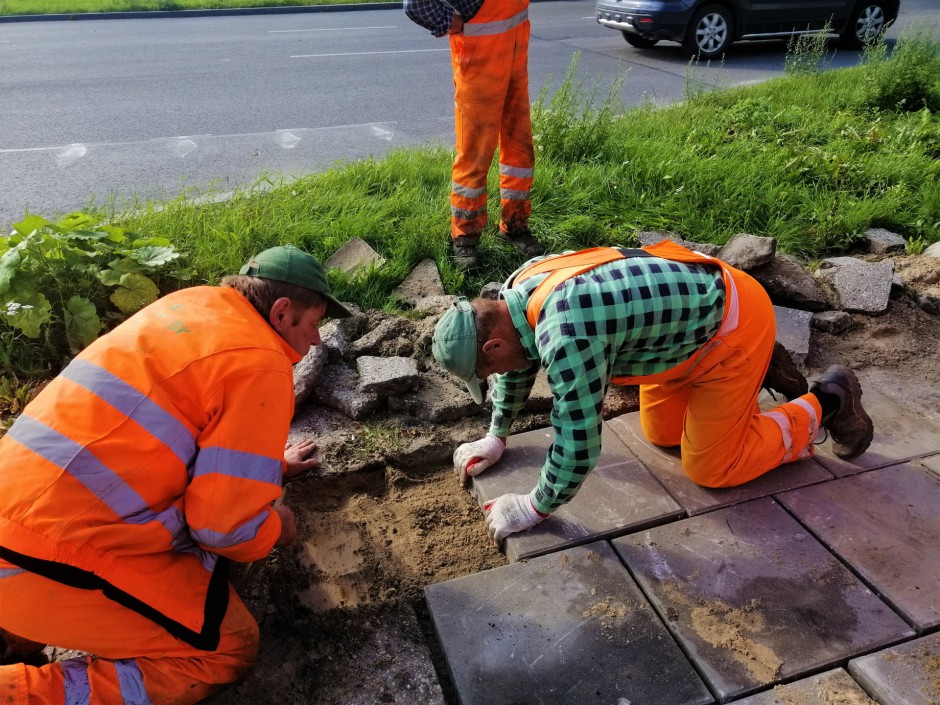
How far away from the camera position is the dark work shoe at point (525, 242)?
4.46 meters

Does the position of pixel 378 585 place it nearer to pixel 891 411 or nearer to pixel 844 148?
pixel 891 411

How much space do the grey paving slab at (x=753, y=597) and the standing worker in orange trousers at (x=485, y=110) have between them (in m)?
2.26

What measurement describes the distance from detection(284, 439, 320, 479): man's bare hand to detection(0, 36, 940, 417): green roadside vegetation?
1143mm

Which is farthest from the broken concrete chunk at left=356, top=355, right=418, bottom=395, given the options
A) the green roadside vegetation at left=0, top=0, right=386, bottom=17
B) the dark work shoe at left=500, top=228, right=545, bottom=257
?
the green roadside vegetation at left=0, top=0, right=386, bottom=17

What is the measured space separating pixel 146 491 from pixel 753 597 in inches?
75.0

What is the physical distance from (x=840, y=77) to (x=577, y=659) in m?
7.59

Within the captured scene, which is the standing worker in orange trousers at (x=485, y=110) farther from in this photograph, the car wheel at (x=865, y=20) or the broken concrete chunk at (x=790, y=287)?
the car wheel at (x=865, y=20)

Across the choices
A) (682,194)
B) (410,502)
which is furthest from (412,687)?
(682,194)

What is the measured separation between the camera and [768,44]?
10711mm

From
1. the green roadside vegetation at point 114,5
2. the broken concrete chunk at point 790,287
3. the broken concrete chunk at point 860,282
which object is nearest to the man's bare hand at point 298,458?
the broken concrete chunk at point 790,287

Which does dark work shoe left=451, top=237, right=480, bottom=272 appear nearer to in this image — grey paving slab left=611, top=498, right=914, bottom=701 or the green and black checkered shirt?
the green and black checkered shirt

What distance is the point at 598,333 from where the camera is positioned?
2.19 m

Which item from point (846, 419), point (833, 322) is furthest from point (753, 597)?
point (833, 322)

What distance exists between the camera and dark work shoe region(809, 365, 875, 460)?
9.29 feet
